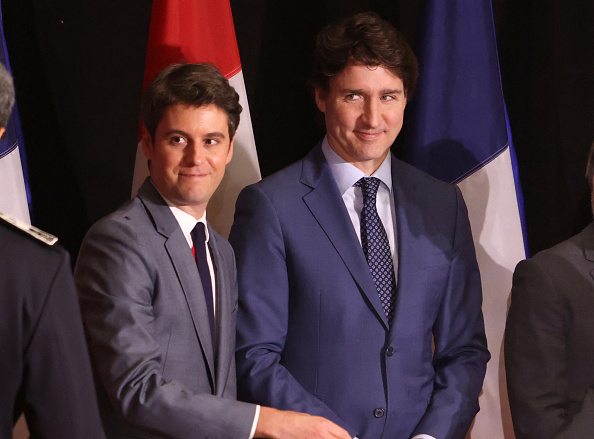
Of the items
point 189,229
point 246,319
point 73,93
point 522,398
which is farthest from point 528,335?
point 73,93

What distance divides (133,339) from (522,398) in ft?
3.49

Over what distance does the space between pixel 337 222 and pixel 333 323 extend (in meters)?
0.29

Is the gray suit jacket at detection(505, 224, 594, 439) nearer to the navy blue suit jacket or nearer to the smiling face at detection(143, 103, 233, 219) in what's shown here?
the navy blue suit jacket

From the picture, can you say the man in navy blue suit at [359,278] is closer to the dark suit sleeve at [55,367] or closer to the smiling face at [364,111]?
the smiling face at [364,111]

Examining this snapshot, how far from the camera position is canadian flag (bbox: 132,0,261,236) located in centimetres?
270

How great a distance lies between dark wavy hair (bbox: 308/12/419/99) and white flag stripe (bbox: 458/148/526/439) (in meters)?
0.63

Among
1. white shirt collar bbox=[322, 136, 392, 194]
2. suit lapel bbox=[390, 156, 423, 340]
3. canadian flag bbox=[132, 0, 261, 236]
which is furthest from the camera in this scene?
canadian flag bbox=[132, 0, 261, 236]

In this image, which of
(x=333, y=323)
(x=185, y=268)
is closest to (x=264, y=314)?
(x=333, y=323)

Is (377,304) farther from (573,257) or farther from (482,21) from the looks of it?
(482,21)

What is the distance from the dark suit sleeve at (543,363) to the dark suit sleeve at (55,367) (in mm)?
1240

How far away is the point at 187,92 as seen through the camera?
2.00 meters

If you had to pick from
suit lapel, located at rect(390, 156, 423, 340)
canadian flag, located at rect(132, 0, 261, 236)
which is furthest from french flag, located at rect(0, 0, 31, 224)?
suit lapel, located at rect(390, 156, 423, 340)

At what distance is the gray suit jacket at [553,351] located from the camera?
2059mm

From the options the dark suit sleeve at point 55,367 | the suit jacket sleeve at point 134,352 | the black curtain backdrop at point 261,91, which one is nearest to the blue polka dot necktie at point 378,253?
the suit jacket sleeve at point 134,352
